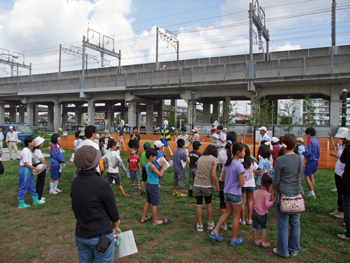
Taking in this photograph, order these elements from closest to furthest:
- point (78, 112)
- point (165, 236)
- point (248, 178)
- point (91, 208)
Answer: point (91, 208) → point (165, 236) → point (248, 178) → point (78, 112)

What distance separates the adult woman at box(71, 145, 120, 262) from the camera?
2406 mm

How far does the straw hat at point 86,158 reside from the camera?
2.43m

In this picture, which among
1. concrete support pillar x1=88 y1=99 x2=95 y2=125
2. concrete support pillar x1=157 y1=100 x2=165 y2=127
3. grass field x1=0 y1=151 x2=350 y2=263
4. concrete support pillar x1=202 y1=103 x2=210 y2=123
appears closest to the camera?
grass field x1=0 y1=151 x2=350 y2=263

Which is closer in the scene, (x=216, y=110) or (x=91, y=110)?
(x=216, y=110)

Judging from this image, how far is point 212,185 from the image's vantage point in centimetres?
466

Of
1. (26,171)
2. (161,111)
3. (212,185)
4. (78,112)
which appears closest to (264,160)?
(212,185)

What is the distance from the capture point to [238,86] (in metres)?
25.7

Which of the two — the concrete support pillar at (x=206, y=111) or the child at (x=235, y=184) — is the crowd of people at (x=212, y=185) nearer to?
the child at (x=235, y=184)

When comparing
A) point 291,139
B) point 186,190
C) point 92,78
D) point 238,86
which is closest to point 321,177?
point 186,190

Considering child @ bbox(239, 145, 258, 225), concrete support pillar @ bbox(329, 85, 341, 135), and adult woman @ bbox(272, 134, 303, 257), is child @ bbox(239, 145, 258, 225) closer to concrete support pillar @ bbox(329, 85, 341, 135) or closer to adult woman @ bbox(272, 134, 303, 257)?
adult woman @ bbox(272, 134, 303, 257)

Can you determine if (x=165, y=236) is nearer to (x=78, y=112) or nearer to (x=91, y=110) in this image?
(x=91, y=110)

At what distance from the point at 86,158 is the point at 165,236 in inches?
112

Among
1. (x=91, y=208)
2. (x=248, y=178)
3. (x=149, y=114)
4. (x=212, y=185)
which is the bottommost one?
(x=212, y=185)

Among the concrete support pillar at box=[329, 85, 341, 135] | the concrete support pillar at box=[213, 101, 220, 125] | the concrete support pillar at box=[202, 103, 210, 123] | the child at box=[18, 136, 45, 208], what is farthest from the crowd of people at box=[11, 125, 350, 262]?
the concrete support pillar at box=[213, 101, 220, 125]
